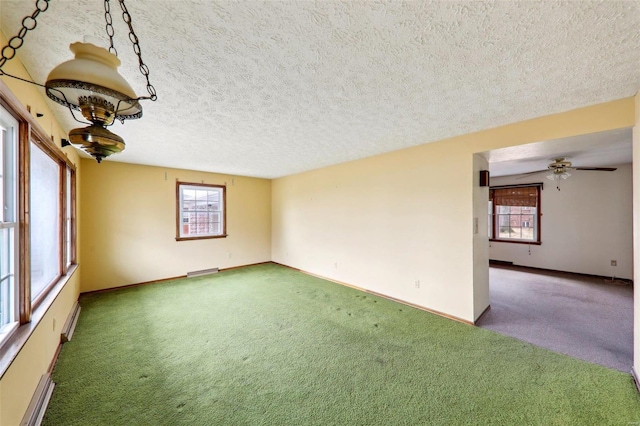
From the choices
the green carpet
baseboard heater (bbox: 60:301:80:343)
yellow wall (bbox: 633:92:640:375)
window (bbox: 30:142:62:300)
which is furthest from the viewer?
baseboard heater (bbox: 60:301:80:343)

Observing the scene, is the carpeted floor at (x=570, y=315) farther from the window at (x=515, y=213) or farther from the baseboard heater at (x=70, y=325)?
the baseboard heater at (x=70, y=325)

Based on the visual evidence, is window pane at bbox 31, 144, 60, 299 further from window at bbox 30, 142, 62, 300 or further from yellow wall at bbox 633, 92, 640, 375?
yellow wall at bbox 633, 92, 640, 375

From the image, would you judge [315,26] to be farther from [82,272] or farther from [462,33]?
[82,272]

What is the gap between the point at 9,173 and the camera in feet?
5.46

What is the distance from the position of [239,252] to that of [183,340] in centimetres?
360

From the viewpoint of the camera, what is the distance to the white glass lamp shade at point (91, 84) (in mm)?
855

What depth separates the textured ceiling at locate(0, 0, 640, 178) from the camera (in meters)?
1.24

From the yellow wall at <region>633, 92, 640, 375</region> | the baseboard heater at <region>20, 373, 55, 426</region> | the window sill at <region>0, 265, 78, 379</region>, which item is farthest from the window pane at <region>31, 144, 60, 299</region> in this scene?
the yellow wall at <region>633, 92, 640, 375</region>

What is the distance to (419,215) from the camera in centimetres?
363

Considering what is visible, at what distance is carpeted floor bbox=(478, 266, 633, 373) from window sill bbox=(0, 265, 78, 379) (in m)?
4.13

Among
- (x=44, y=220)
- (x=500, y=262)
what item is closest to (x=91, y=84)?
(x=44, y=220)

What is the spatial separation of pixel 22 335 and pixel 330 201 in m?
4.25

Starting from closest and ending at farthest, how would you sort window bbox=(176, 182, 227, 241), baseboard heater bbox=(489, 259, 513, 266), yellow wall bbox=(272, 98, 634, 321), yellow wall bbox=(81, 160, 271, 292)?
1. yellow wall bbox=(272, 98, 634, 321)
2. yellow wall bbox=(81, 160, 271, 292)
3. window bbox=(176, 182, 227, 241)
4. baseboard heater bbox=(489, 259, 513, 266)

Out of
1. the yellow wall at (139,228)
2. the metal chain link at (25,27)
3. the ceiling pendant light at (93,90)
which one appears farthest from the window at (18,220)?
the yellow wall at (139,228)
